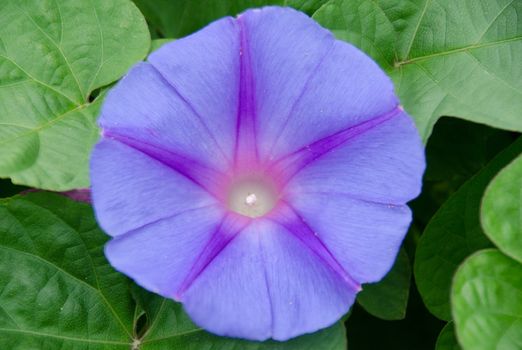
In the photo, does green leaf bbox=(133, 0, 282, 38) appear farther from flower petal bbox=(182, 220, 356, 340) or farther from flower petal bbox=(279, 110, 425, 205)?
flower petal bbox=(182, 220, 356, 340)

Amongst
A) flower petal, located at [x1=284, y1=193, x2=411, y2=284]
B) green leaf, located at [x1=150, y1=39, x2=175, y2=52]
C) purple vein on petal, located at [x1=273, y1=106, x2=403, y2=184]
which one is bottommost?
flower petal, located at [x1=284, y1=193, x2=411, y2=284]

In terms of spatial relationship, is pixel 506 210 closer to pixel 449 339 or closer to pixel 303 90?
pixel 449 339

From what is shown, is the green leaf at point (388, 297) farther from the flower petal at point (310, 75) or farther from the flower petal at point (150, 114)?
the flower petal at point (150, 114)

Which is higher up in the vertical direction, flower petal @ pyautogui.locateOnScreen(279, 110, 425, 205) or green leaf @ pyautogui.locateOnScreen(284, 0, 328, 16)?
green leaf @ pyautogui.locateOnScreen(284, 0, 328, 16)

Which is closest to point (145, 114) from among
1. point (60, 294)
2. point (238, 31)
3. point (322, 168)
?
point (238, 31)

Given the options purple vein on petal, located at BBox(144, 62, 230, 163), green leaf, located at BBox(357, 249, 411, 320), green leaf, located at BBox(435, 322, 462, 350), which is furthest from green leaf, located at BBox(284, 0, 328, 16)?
green leaf, located at BBox(435, 322, 462, 350)

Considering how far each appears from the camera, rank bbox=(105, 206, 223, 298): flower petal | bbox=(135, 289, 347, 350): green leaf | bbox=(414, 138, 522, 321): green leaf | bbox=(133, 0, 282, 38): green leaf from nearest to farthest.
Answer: bbox=(105, 206, 223, 298): flower petal, bbox=(135, 289, 347, 350): green leaf, bbox=(414, 138, 522, 321): green leaf, bbox=(133, 0, 282, 38): green leaf

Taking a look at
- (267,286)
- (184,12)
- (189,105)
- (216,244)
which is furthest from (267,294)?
(184,12)
